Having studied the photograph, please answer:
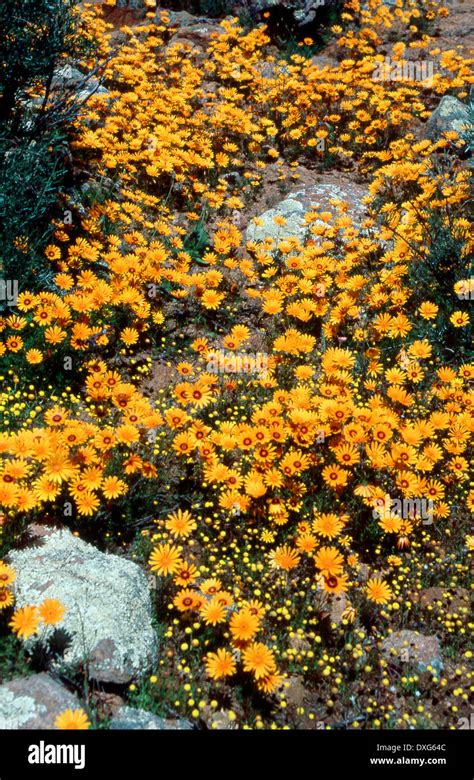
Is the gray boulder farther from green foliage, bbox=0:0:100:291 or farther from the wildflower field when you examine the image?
green foliage, bbox=0:0:100:291

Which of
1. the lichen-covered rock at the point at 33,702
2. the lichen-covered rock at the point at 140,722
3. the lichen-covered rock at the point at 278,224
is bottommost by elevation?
the lichen-covered rock at the point at 140,722

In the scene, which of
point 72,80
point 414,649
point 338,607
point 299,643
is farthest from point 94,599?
point 72,80

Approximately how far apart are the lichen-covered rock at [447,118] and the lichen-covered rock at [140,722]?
30.7 ft

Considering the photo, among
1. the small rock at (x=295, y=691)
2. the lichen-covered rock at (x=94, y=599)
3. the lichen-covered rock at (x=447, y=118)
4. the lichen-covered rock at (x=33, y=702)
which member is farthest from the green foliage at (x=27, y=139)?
the lichen-covered rock at (x=447, y=118)

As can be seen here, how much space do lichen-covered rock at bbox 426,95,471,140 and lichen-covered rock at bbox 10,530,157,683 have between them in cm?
875

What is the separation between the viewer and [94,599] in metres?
3.79

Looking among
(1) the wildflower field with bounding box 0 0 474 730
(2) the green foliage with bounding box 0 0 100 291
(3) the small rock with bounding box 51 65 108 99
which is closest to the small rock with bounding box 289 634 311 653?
(1) the wildflower field with bounding box 0 0 474 730

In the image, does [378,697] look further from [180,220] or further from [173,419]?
[180,220]

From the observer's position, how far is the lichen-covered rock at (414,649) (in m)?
4.01

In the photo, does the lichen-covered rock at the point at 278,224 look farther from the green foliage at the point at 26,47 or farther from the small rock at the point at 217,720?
the small rock at the point at 217,720

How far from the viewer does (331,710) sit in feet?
12.5
